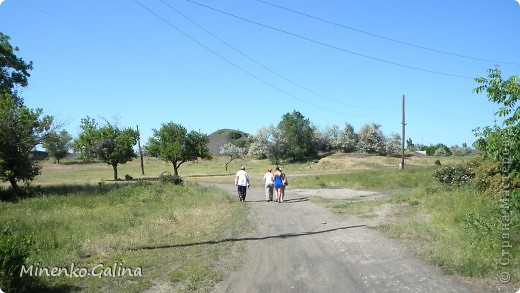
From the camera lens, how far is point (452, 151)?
105188 millimetres

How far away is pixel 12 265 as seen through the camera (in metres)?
6.25

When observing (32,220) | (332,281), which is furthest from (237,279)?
(32,220)

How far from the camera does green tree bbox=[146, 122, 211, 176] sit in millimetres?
53250

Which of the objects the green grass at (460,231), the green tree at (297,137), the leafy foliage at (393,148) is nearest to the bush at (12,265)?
the green grass at (460,231)

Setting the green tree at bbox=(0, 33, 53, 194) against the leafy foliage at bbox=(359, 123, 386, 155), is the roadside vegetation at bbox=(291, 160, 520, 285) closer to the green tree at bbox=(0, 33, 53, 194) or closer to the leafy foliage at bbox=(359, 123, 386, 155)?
the green tree at bbox=(0, 33, 53, 194)

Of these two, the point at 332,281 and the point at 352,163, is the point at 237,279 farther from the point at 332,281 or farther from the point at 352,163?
the point at 352,163

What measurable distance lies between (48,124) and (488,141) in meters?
29.2

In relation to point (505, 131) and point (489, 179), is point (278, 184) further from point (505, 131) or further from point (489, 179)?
point (505, 131)

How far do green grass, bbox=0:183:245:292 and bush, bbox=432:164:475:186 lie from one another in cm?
1162

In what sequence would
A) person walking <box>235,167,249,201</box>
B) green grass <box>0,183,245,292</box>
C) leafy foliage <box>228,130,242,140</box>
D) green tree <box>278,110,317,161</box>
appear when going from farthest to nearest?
leafy foliage <box>228,130,242,140</box> < green tree <box>278,110,317,161</box> < person walking <box>235,167,249,201</box> < green grass <box>0,183,245,292</box>

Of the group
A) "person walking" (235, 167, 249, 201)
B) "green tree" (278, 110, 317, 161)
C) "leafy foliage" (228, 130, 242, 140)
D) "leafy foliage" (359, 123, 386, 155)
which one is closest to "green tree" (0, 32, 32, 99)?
"person walking" (235, 167, 249, 201)

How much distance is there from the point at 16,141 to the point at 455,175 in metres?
27.3

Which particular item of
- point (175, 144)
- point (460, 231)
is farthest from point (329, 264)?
point (175, 144)

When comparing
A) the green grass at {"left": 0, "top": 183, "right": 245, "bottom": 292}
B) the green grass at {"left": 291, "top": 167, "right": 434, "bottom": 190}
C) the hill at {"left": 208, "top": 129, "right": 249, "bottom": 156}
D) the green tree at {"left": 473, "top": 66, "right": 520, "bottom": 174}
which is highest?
the hill at {"left": 208, "top": 129, "right": 249, "bottom": 156}
